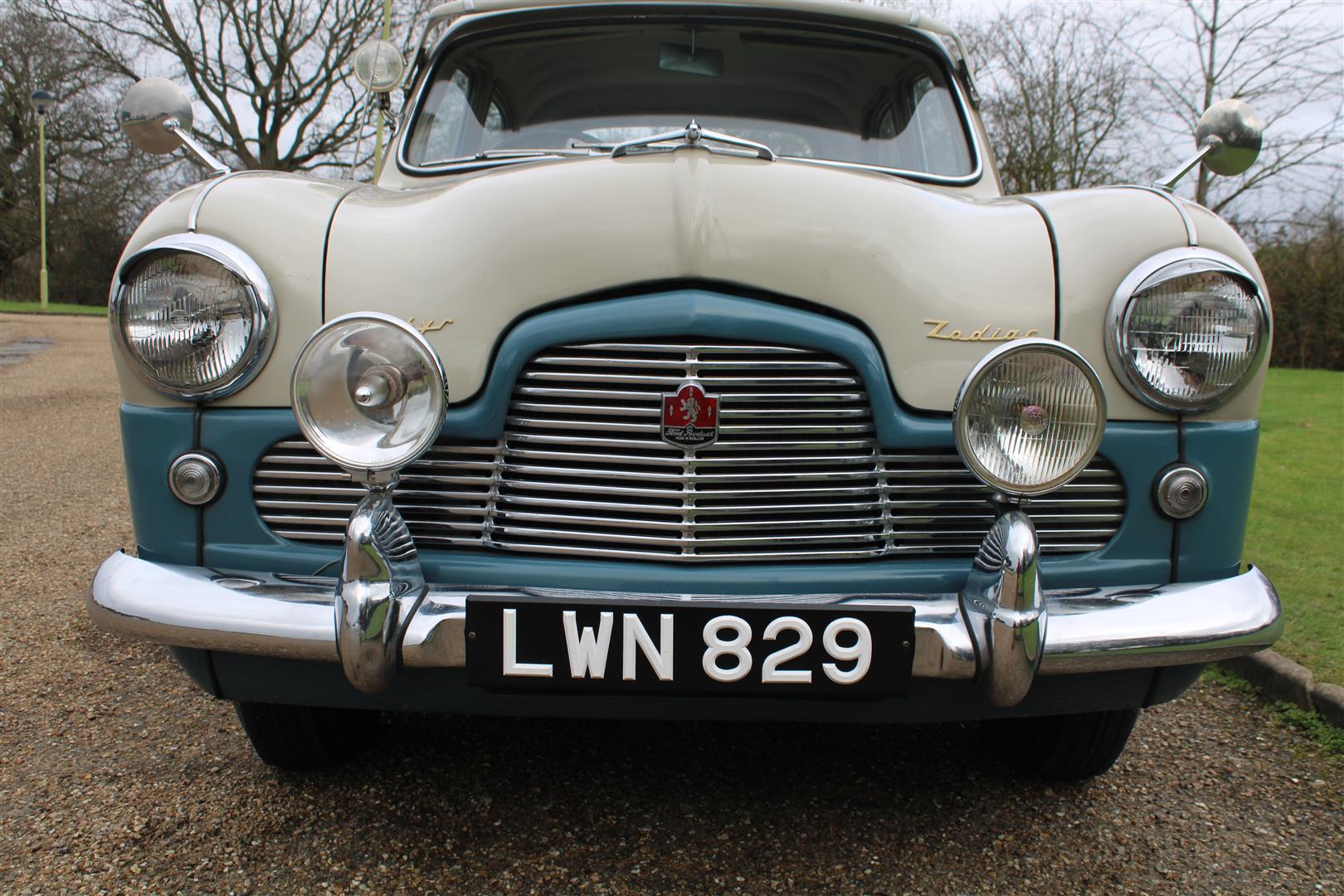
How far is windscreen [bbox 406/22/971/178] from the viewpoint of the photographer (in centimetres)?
288

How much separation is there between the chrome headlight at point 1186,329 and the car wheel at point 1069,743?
27.4 inches

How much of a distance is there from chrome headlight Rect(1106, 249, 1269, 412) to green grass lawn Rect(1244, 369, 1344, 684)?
1.59 m

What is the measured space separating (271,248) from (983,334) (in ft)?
4.15

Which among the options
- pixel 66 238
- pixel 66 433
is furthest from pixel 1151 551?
pixel 66 238

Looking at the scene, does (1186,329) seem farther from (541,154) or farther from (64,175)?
(64,175)

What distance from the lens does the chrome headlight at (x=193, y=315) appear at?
70.4 inches

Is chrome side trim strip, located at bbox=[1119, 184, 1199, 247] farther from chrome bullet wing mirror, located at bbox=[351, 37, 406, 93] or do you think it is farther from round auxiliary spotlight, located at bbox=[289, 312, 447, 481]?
chrome bullet wing mirror, located at bbox=[351, 37, 406, 93]

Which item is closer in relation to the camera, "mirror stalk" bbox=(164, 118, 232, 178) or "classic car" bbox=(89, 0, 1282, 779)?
"classic car" bbox=(89, 0, 1282, 779)

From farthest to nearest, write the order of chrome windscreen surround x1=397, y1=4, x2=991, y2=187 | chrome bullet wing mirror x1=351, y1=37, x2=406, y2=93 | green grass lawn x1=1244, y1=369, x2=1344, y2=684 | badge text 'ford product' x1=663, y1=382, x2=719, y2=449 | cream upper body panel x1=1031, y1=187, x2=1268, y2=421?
green grass lawn x1=1244, y1=369, x2=1344, y2=684 < chrome bullet wing mirror x1=351, y1=37, x2=406, y2=93 < chrome windscreen surround x1=397, y1=4, x2=991, y2=187 < cream upper body panel x1=1031, y1=187, x2=1268, y2=421 < badge text 'ford product' x1=663, y1=382, x2=719, y2=449

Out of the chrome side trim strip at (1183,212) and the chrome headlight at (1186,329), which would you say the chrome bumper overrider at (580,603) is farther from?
the chrome side trim strip at (1183,212)

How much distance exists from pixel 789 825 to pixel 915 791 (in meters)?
0.34

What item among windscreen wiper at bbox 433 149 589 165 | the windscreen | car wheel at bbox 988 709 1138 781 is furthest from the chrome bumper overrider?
the windscreen

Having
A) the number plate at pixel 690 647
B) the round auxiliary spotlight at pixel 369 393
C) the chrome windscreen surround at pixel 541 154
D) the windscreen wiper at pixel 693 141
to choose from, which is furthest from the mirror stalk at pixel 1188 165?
the round auxiliary spotlight at pixel 369 393

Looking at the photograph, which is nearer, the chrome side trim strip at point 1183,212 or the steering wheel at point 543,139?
the chrome side trim strip at point 1183,212
